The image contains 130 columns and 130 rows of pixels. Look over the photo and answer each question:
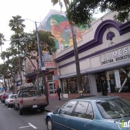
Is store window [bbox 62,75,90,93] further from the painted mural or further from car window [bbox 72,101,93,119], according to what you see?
car window [bbox 72,101,93,119]

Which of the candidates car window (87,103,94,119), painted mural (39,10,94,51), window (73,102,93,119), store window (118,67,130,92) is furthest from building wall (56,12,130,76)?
car window (87,103,94,119)

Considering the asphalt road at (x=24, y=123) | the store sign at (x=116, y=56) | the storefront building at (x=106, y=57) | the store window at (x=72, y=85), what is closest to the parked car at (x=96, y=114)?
the asphalt road at (x=24, y=123)

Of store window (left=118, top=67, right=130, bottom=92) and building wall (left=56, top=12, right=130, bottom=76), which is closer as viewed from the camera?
store window (left=118, top=67, right=130, bottom=92)

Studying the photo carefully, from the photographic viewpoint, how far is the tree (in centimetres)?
811

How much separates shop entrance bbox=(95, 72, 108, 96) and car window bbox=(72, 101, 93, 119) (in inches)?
453

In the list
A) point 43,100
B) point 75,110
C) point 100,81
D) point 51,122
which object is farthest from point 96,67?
point 75,110

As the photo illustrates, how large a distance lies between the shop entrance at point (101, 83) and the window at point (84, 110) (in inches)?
454

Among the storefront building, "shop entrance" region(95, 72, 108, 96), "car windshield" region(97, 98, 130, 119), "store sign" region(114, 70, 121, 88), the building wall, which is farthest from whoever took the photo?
"shop entrance" region(95, 72, 108, 96)

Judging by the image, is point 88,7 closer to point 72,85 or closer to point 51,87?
point 72,85

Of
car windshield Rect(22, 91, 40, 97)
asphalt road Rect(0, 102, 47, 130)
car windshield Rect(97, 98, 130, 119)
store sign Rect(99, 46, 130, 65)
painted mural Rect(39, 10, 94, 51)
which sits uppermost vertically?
painted mural Rect(39, 10, 94, 51)

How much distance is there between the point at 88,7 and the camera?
8.48 meters

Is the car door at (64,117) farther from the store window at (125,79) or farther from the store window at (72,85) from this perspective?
the store window at (72,85)

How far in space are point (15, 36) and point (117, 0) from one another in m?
17.7

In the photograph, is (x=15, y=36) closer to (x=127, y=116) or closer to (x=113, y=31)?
(x=113, y=31)
